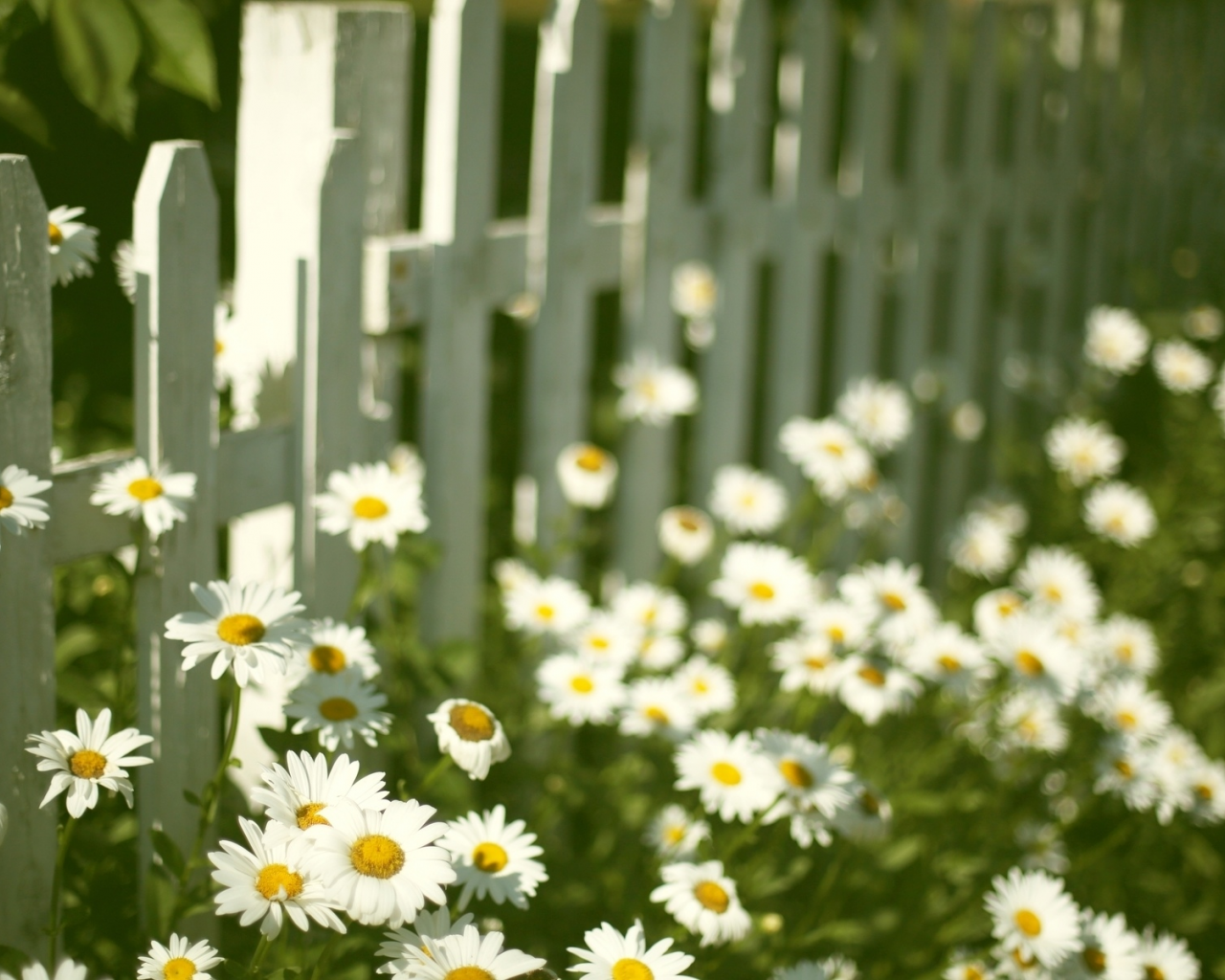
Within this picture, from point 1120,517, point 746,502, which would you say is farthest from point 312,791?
point 1120,517

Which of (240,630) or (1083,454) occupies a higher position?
(240,630)

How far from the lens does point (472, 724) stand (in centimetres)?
129

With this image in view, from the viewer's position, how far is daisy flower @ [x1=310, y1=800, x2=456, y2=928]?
102 centimetres

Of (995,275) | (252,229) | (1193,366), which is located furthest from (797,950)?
(995,275)

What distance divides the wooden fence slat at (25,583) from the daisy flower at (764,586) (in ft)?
3.42

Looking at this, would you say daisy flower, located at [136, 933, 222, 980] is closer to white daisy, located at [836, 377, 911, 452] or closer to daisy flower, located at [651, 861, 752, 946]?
daisy flower, located at [651, 861, 752, 946]

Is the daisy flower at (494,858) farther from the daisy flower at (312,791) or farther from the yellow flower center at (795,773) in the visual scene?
the yellow flower center at (795,773)

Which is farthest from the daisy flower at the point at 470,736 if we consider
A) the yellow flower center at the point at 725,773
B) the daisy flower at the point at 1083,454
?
the daisy flower at the point at 1083,454

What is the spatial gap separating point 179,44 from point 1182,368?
251 centimetres

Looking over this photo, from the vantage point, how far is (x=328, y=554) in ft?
5.72

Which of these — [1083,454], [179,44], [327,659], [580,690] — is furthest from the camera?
[1083,454]

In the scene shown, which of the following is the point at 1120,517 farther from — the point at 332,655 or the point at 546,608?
the point at 332,655

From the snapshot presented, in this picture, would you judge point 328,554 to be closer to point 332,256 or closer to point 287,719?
point 287,719

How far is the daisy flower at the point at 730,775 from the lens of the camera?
57.3 inches
